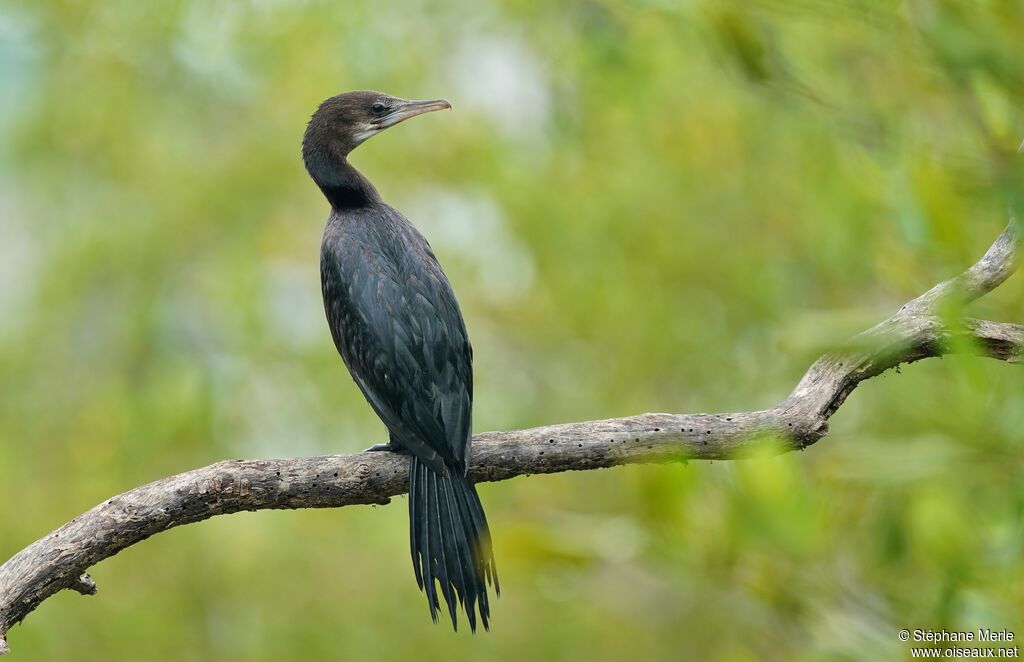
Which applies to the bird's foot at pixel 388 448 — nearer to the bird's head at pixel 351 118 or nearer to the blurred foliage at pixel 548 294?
the blurred foliage at pixel 548 294

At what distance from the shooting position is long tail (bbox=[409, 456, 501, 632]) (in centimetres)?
328

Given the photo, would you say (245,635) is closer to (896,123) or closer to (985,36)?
(896,123)

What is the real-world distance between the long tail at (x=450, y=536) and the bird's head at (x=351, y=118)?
149 centimetres

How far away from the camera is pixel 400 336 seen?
3.70 m

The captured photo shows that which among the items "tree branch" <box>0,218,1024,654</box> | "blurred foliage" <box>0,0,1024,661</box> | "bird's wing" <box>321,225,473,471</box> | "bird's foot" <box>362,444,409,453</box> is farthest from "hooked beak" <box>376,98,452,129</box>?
"tree branch" <box>0,218,1024,654</box>

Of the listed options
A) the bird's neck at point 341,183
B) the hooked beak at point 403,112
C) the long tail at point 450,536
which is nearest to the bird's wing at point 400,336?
the long tail at point 450,536

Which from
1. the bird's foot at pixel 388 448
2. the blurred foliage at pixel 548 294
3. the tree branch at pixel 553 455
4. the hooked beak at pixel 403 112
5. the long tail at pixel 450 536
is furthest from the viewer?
the hooked beak at pixel 403 112

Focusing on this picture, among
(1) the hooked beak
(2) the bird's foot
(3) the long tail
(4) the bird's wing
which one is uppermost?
(1) the hooked beak

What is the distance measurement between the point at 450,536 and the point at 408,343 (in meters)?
0.68

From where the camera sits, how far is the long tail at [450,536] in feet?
10.8

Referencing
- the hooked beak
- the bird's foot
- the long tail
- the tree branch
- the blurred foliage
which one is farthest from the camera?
the hooked beak

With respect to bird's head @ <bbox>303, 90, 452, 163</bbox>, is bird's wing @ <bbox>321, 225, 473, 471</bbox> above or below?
below

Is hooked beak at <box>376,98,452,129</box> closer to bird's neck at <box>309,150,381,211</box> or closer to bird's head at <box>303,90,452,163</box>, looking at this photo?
bird's head at <box>303,90,452,163</box>

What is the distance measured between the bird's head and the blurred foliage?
1233mm
